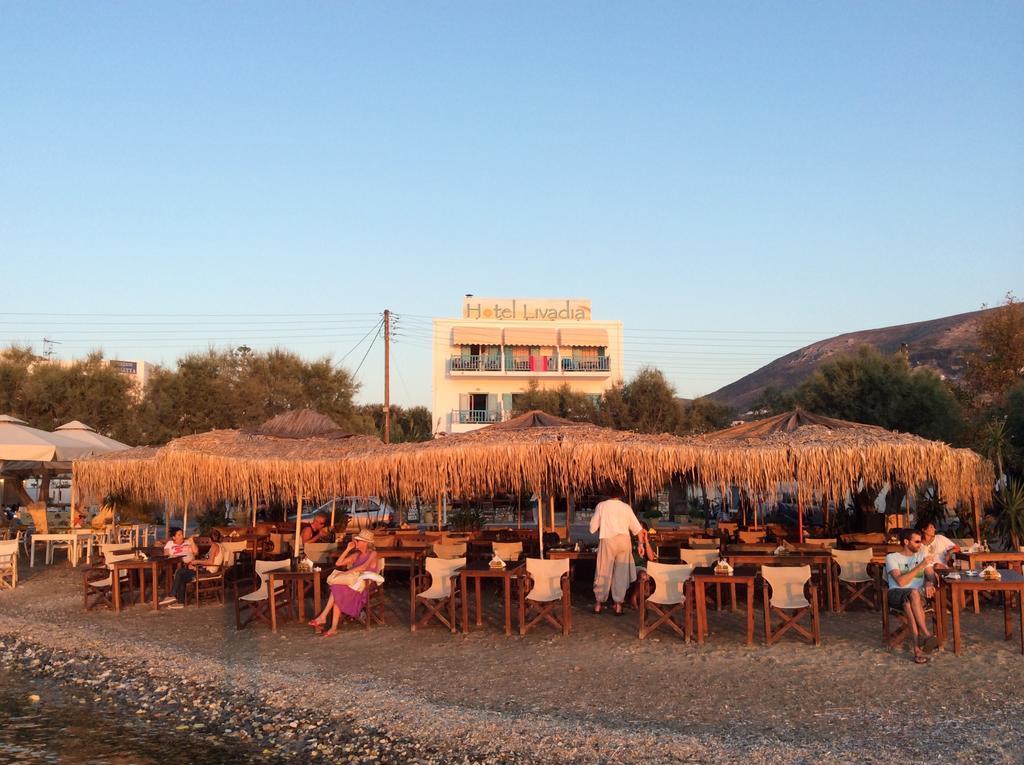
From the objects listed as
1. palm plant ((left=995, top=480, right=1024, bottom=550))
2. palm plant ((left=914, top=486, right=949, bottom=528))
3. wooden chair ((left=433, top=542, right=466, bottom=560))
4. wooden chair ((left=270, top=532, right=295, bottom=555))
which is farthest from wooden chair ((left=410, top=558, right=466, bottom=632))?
palm plant ((left=914, top=486, right=949, bottom=528))

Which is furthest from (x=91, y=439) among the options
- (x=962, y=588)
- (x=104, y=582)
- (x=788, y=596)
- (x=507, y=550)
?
(x=962, y=588)

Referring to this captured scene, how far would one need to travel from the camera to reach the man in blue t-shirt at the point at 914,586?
778cm

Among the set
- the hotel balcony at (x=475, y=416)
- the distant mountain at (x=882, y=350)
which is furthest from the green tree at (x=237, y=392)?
the distant mountain at (x=882, y=350)

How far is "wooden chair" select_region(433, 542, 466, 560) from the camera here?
1107cm

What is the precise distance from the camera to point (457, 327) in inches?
1693

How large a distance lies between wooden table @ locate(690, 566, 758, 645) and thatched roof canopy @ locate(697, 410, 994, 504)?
6.94 feet

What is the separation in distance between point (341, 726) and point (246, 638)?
3380 mm

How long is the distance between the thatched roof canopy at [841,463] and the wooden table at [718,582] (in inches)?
83.3

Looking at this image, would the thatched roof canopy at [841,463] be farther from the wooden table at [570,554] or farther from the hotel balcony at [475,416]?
the hotel balcony at [475,416]

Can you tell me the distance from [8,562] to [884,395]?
2202 centimetres

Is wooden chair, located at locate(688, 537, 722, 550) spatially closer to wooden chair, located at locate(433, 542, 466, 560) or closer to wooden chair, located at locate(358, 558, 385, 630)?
wooden chair, located at locate(433, 542, 466, 560)

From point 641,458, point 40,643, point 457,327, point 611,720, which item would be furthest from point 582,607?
point 457,327

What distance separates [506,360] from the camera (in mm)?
43312

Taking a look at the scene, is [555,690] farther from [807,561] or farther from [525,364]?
[525,364]
